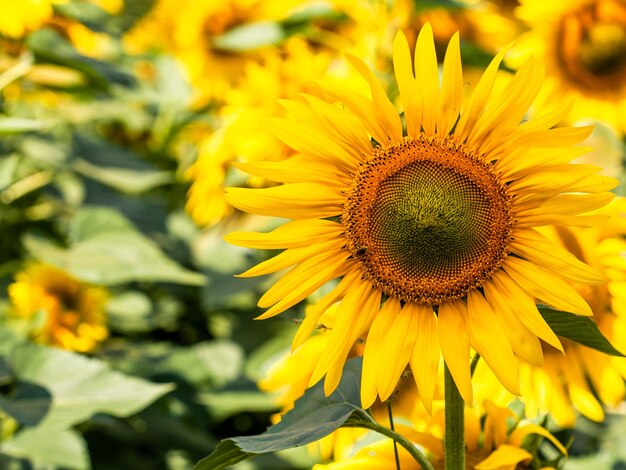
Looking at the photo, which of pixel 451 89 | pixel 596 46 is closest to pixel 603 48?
pixel 596 46

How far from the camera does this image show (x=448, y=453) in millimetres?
721

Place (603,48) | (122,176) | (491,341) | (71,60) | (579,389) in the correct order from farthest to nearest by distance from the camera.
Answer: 1. (603,48)
2. (122,176)
3. (71,60)
4. (579,389)
5. (491,341)

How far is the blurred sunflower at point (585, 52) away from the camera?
188cm

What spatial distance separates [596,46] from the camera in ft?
6.49

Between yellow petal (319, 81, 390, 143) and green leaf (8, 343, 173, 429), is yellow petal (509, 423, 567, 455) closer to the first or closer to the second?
yellow petal (319, 81, 390, 143)

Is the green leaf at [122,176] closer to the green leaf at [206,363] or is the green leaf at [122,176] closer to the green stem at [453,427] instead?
the green leaf at [206,363]

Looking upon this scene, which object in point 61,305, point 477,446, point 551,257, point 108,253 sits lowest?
point 61,305

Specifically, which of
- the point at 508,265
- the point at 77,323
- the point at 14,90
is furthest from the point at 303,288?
the point at 14,90

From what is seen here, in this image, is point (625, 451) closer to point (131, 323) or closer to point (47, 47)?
point (131, 323)

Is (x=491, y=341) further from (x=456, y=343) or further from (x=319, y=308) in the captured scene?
(x=319, y=308)

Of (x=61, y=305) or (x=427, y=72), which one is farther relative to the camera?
(x=61, y=305)

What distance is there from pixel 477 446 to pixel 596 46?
1.34 metres

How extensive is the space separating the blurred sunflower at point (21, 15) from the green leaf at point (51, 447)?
113 cm

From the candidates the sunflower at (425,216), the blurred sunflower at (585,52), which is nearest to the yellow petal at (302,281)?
the sunflower at (425,216)
